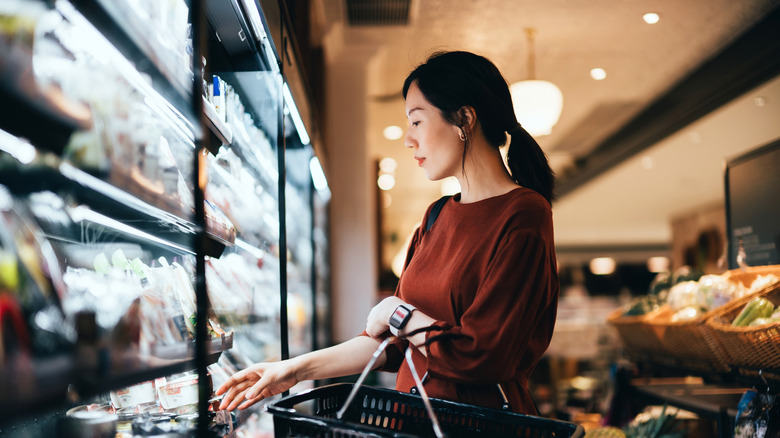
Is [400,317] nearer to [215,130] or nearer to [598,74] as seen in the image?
[215,130]

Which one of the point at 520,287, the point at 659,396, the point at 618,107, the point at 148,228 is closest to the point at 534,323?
the point at 520,287

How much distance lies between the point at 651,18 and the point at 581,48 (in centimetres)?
67

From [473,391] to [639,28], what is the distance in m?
4.21

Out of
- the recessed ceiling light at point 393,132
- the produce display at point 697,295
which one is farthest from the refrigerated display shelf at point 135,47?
the recessed ceiling light at point 393,132

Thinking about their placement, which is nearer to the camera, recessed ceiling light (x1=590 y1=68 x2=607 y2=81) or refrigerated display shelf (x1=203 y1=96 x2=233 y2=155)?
refrigerated display shelf (x1=203 y1=96 x2=233 y2=155)

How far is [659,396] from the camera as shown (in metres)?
2.98

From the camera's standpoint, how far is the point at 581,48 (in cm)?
502

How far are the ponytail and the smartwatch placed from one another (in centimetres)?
50

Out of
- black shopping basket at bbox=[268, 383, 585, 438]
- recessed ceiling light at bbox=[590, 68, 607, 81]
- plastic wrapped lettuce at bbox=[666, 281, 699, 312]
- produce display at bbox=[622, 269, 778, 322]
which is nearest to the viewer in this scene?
black shopping basket at bbox=[268, 383, 585, 438]

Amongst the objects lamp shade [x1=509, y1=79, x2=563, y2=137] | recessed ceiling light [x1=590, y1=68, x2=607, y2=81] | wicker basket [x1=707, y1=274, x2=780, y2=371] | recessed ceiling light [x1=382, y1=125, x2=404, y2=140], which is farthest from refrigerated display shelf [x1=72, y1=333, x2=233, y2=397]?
recessed ceiling light [x1=382, y1=125, x2=404, y2=140]

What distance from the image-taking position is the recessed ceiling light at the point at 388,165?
28.8ft

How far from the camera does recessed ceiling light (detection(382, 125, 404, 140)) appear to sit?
725 centimetres

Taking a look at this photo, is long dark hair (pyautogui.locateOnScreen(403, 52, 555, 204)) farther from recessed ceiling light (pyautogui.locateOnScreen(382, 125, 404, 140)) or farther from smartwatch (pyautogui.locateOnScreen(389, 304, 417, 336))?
recessed ceiling light (pyautogui.locateOnScreen(382, 125, 404, 140))

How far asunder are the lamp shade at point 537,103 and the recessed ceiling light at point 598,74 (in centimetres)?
168
